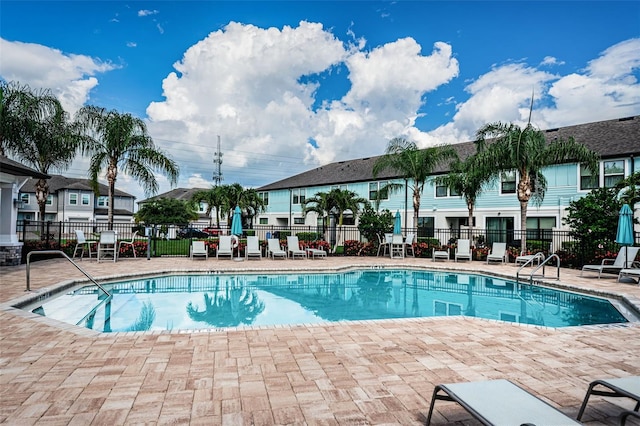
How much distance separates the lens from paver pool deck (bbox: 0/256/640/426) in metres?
3.17

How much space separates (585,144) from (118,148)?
2371 cm

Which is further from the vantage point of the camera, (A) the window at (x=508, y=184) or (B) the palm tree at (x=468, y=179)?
(A) the window at (x=508, y=184)

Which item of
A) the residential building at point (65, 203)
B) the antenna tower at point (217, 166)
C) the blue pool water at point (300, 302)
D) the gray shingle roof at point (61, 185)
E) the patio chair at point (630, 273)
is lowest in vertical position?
the blue pool water at point (300, 302)

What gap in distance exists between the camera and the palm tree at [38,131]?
16391 mm

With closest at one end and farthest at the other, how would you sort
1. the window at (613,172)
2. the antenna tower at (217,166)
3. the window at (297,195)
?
the window at (613,172) < the window at (297,195) < the antenna tower at (217,166)

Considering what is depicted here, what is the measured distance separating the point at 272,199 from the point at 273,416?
1480 inches

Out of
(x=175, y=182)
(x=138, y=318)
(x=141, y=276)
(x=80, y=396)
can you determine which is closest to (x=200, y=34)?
(x=175, y=182)

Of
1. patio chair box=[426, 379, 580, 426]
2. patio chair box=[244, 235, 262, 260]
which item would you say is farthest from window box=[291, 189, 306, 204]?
patio chair box=[426, 379, 580, 426]

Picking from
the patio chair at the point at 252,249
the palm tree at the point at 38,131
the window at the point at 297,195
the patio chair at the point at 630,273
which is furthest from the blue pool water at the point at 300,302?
the window at the point at 297,195

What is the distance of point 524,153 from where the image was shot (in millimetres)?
15508

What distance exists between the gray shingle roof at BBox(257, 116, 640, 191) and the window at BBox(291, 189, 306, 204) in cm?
51

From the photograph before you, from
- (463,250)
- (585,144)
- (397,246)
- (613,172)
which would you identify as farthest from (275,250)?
(585,144)

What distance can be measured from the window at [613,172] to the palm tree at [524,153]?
4770 mm

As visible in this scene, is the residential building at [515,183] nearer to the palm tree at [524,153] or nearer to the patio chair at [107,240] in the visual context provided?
the palm tree at [524,153]
